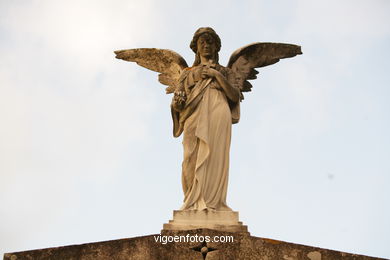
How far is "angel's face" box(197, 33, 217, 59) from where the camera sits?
8688mm

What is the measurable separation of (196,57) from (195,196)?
242 cm

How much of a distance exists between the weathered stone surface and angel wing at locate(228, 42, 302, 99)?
3141mm

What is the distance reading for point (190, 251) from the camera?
6645 mm

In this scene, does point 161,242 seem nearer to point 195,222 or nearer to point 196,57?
point 195,222

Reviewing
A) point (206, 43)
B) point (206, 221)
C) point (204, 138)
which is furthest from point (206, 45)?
point (206, 221)

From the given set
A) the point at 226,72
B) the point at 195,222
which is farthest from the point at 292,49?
the point at 195,222

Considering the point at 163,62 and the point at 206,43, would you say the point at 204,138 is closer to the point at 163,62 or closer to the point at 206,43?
the point at 206,43

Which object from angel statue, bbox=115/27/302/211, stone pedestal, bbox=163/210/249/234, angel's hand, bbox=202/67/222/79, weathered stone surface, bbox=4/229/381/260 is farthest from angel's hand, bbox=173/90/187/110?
weathered stone surface, bbox=4/229/381/260

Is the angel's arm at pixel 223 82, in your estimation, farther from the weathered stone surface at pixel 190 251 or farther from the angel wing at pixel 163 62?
the weathered stone surface at pixel 190 251

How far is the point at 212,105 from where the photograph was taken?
327 inches

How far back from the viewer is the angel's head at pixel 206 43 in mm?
8695

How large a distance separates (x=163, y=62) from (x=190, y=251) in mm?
3812

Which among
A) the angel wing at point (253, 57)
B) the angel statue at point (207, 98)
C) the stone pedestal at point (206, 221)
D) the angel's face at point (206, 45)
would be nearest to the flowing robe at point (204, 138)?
the angel statue at point (207, 98)

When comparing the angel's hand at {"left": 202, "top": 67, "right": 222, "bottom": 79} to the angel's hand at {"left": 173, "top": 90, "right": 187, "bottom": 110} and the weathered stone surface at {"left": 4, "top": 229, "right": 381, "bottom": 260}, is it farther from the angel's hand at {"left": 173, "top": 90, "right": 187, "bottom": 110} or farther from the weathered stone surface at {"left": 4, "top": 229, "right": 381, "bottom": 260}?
the weathered stone surface at {"left": 4, "top": 229, "right": 381, "bottom": 260}
